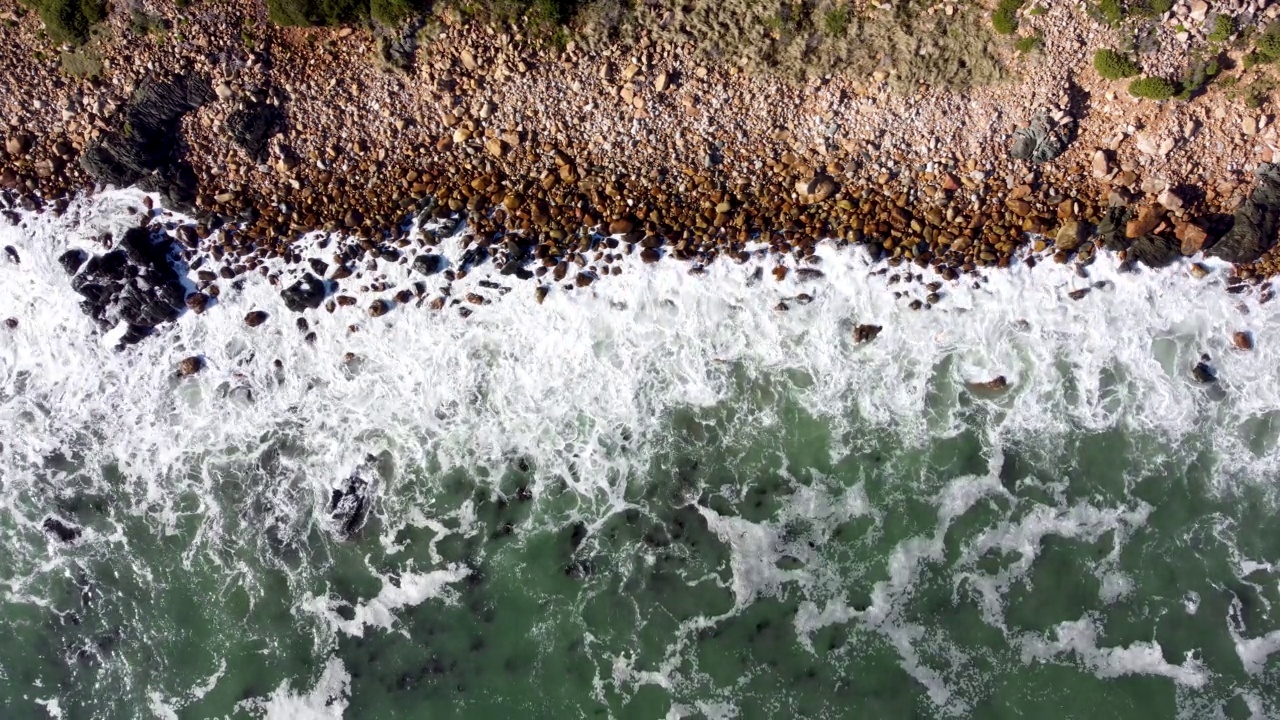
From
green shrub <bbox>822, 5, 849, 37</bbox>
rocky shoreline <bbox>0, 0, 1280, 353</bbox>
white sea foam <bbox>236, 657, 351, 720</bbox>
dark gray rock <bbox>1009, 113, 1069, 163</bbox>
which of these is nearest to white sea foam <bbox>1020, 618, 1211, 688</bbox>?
rocky shoreline <bbox>0, 0, 1280, 353</bbox>

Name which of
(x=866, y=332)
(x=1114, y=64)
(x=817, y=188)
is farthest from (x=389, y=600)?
(x=1114, y=64)

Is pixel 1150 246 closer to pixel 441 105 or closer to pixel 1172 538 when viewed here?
pixel 1172 538

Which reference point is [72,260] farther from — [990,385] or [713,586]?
[990,385]

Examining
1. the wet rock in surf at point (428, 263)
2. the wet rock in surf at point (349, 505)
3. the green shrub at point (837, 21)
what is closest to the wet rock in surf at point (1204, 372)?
the green shrub at point (837, 21)

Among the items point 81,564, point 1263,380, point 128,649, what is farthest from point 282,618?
point 1263,380

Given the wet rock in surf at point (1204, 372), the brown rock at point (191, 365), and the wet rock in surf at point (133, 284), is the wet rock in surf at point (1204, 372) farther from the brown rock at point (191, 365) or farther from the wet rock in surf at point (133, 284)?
the wet rock in surf at point (133, 284)
